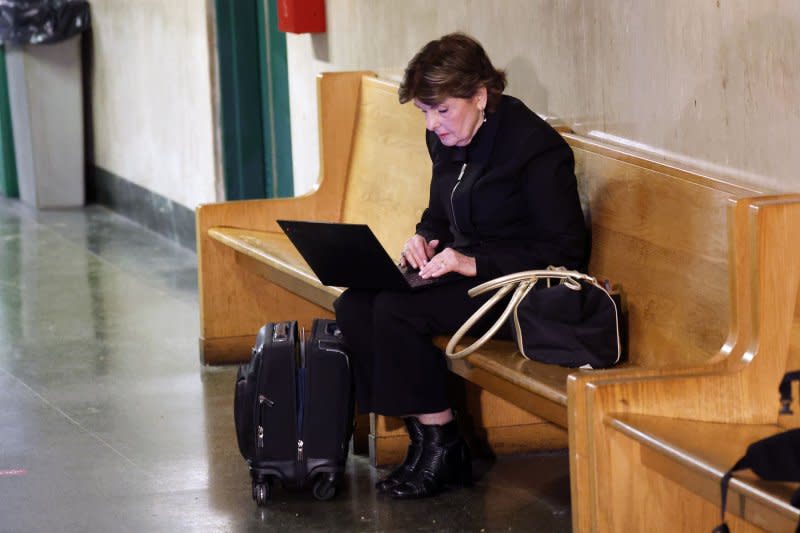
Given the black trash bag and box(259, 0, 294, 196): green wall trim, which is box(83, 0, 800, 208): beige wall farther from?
the black trash bag

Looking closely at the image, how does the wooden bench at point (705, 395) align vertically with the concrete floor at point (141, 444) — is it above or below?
above

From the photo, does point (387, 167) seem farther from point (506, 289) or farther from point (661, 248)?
point (661, 248)

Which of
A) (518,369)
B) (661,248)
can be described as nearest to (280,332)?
(518,369)

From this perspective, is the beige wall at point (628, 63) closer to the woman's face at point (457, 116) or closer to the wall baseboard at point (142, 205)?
the woman's face at point (457, 116)

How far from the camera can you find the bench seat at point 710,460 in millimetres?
2461

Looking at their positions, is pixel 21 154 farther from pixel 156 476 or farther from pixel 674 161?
pixel 674 161

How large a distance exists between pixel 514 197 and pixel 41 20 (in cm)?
602

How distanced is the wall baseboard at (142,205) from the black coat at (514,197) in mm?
4015

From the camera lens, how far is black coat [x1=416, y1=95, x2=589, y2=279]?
366 cm

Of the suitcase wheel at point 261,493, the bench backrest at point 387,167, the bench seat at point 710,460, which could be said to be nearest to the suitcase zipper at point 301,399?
Result: the suitcase wheel at point 261,493

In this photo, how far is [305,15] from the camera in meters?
5.95

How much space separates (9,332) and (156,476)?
2.05m

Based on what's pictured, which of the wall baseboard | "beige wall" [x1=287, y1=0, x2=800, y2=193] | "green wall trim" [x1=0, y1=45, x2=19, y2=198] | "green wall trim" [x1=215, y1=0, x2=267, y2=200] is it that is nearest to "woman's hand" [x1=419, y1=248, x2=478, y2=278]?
"beige wall" [x1=287, y1=0, x2=800, y2=193]

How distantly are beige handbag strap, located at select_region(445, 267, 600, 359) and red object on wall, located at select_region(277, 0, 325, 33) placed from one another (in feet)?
8.67
